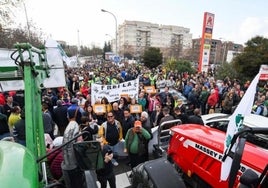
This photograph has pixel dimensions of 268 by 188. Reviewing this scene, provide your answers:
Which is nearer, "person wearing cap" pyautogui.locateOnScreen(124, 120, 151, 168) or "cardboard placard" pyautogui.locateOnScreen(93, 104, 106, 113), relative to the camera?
"person wearing cap" pyautogui.locateOnScreen(124, 120, 151, 168)

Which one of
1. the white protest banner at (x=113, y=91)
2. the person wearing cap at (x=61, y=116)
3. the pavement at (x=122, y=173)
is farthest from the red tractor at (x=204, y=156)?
the white protest banner at (x=113, y=91)

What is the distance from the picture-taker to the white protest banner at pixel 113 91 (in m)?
9.87

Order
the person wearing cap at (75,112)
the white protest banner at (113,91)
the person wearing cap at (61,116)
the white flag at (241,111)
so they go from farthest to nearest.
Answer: the white protest banner at (113,91) → the person wearing cap at (61,116) → the person wearing cap at (75,112) → the white flag at (241,111)

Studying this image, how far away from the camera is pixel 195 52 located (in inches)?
2464

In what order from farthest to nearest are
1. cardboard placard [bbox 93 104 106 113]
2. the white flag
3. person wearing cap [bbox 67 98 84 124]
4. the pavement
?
1. cardboard placard [bbox 93 104 106 113]
2. the pavement
3. person wearing cap [bbox 67 98 84 124]
4. the white flag

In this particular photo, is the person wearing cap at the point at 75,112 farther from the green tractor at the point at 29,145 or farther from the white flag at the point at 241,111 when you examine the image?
the white flag at the point at 241,111

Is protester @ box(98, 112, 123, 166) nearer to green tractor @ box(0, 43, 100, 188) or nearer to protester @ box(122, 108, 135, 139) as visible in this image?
protester @ box(122, 108, 135, 139)

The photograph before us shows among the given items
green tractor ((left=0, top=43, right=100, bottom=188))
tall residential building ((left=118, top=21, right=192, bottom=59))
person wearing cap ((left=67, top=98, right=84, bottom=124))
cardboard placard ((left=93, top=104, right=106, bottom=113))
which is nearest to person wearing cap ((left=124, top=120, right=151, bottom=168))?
person wearing cap ((left=67, top=98, right=84, bottom=124))

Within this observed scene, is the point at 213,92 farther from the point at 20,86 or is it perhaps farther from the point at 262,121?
the point at 20,86

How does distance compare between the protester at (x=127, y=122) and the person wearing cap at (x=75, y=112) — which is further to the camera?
the protester at (x=127, y=122)

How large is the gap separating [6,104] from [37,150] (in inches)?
250

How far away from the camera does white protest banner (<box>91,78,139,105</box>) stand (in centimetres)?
987

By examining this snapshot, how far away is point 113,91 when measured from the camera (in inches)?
400

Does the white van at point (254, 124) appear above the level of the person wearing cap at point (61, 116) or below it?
above
